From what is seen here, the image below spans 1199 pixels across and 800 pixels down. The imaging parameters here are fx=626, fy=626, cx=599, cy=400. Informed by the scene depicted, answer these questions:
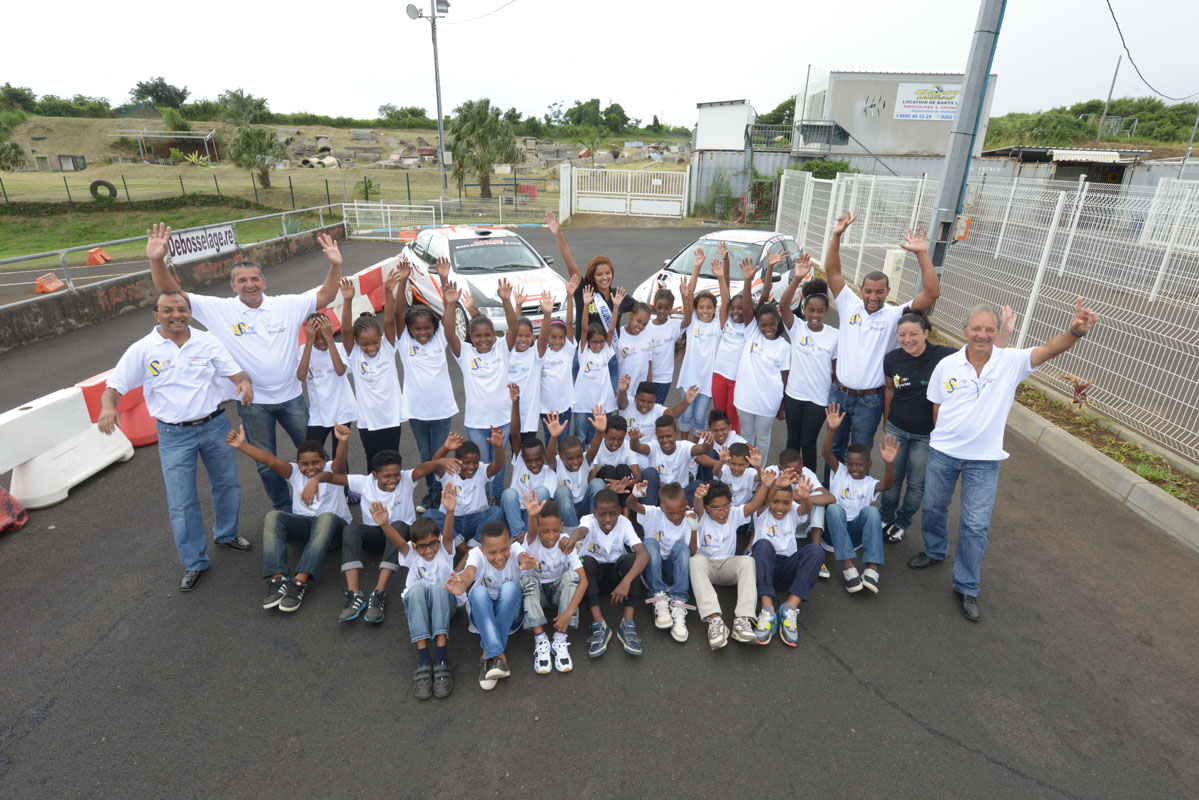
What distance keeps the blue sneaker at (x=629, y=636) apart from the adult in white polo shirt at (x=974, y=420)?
2.28 metres

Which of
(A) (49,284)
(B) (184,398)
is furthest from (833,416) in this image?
(A) (49,284)

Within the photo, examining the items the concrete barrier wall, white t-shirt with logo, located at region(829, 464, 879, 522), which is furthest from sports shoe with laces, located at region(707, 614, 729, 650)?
the concrete barrier wall

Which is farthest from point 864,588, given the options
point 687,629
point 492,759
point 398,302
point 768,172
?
point 768,172

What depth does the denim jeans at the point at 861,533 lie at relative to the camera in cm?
454

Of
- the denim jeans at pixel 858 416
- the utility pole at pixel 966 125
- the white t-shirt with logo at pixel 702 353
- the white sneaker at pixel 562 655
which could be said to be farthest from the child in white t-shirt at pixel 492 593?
the utility pole at pixel 966 125

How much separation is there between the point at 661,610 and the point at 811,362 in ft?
7.82

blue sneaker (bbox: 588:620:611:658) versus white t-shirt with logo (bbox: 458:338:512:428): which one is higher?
white t-shirt with logo (bbox: 458:338:512:428)

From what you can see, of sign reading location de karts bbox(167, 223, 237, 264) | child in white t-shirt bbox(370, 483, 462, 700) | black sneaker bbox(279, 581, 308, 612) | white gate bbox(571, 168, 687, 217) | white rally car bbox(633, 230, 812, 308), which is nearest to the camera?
child in white t-shirt bbox(370, 483, 462, 700)

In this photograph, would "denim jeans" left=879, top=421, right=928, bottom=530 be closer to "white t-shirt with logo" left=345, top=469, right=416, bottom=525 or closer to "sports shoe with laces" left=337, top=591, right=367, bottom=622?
"white t-shirt with logo" left=345, top=469, right=416, bottom=525

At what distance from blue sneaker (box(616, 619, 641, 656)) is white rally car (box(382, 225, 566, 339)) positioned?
5715 mm

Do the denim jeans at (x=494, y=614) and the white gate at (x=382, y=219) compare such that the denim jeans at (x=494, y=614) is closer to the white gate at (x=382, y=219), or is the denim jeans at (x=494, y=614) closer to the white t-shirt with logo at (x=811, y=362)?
the white t-shirt with logo at (x=811, y=362)

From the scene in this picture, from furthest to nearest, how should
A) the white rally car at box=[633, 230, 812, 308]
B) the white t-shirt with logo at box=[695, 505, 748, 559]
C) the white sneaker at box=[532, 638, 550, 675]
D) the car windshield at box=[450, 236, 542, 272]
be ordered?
the car windshield at box=[450, 236, 542, 272] < the white rally car at box=[633, 230, 812, 308] < the white t-shirt with logo at box=[695, 505, 748, 559] < the white sneaker at box=[532, 638, 550, 675]

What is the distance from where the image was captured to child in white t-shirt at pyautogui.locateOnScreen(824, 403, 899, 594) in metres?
4.53

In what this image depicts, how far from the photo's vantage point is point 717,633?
3.96 metres
